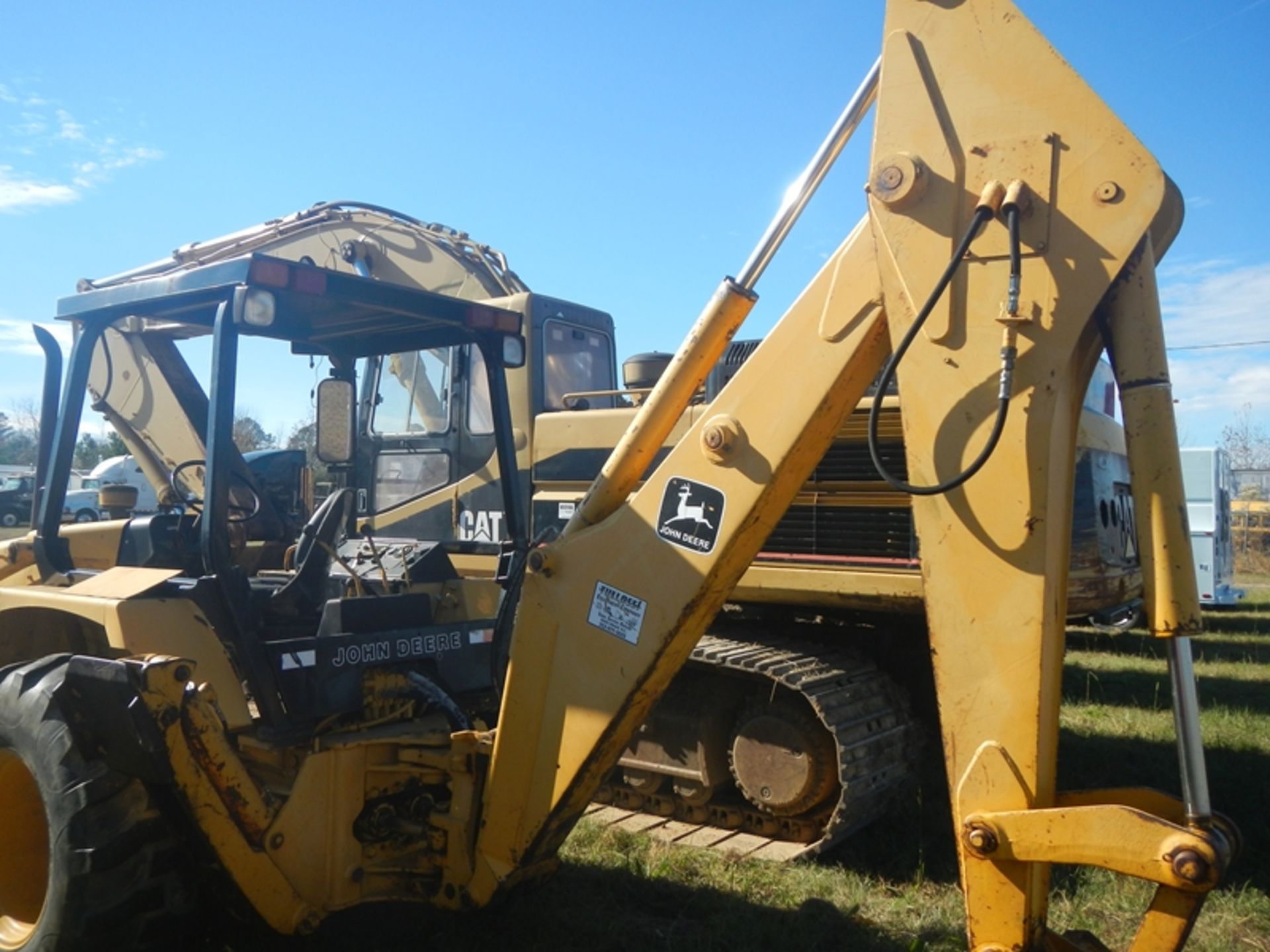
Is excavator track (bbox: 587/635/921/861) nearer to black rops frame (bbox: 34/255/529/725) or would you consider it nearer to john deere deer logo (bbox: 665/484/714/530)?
black rops frame (bbox: 34/255/529/725)

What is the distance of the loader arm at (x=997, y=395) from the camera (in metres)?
2.26

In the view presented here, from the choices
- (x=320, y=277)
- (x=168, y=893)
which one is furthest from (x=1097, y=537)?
(x=168, y=893)

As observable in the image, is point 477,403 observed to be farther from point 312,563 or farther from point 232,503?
point 312,563

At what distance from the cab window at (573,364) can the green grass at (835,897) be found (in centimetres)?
281

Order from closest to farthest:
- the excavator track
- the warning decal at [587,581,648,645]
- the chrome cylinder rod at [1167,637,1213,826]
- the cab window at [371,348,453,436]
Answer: the chrome cylinder rod at [1167,637,1213,826] → the warning decal at [587,581,648,645] → the excavator track → the cab window at [371,348,453,436]

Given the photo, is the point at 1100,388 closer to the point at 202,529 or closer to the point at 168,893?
the point at 202,529

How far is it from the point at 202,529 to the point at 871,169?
237 centimetres

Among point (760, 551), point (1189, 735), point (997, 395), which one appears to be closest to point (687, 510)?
point (997, 395)

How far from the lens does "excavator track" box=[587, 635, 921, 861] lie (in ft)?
16.9

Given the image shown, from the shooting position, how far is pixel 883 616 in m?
5.98

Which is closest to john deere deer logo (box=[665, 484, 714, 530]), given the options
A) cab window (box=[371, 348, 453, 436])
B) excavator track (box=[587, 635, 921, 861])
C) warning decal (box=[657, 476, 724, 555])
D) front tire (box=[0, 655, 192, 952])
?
warning decal (box=[657, 476, 724, 555])

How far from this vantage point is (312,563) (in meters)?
3.99

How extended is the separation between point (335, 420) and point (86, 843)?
179cm

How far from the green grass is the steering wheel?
5.27ft
